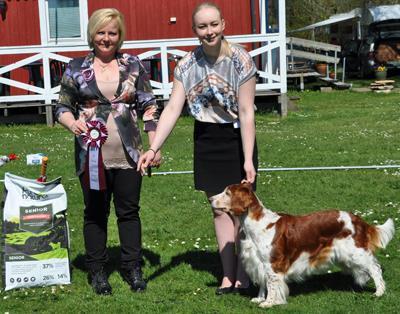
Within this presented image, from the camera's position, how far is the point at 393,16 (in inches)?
1325

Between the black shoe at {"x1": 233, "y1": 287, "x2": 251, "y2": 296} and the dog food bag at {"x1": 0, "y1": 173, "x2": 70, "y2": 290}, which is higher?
the dog food bag at {"x1": 0, "y1": 173, "x2": 70, "y2": 290}

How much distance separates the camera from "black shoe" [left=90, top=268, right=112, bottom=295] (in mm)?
5168

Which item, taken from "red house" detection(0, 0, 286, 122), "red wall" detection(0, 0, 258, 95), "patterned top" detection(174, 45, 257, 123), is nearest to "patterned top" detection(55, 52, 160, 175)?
"patterned top" detection(174, 45, 257, 123)

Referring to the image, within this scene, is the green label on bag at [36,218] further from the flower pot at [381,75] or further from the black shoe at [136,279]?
the flower pot at [381,75]

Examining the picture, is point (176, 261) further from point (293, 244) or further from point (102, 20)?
point (102, 20)

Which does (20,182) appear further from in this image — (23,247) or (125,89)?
(125,89)

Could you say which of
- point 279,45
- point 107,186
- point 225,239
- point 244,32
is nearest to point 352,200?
point 225,239

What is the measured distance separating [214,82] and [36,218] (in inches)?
64.1

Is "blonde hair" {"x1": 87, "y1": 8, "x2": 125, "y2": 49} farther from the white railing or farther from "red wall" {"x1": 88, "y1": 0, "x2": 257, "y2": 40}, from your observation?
"red wall" {"x1": 88, "y1": 0, "x2": 257, "y2": 40}

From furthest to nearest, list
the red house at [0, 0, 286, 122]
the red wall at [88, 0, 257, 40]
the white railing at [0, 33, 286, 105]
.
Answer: the red wall at [88, 0, 257, 40] < the red house at [0, 0, 286, 122] < the white railing at [0, 33, 286, 105]

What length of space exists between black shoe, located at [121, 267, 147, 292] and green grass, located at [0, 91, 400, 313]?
0.06m

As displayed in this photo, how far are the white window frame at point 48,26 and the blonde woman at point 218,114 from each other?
12.0 m

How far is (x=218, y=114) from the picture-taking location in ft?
15.9

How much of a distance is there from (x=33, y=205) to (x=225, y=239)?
139 centimetres
